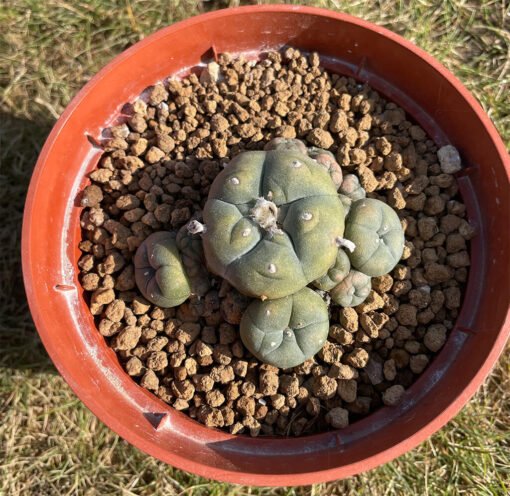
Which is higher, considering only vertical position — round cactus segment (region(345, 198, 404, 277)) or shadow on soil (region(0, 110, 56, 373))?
round cactus segment (region(345, 198, 404, 277))

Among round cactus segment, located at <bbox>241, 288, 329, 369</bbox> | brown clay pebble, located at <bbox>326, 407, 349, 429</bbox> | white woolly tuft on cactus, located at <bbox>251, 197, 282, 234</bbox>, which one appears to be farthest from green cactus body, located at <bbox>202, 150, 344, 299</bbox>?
brown clay pebble, located at <bbox>326, 407, 349, 429</bbox>

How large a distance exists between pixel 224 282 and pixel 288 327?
417mm

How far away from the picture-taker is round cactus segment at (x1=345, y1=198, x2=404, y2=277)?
2.20 meters

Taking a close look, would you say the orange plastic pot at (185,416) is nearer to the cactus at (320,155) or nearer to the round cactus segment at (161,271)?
the round cactus segment at (161,271)

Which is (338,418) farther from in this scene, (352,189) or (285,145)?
(285,145)

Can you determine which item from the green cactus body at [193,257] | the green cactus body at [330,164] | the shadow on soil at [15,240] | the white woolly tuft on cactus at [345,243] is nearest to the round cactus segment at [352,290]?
the white woolly tuft on cactus at [345,243]

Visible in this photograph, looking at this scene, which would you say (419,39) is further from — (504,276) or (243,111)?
(504,276)

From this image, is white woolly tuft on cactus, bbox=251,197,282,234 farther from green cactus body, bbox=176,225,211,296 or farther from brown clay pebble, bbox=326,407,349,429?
brown clay pebble, bbox=326,407,349,429

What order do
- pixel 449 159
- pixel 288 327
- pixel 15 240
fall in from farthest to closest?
1. pixel 15 240
2. pixel 449 159
3. pixel 288 327

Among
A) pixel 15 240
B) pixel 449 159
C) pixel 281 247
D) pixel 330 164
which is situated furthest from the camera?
pixel 15 240

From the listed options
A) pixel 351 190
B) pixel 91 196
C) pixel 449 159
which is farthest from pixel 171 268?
pixel 449 159

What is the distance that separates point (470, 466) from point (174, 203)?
7.16 ft

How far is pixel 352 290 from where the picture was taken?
2.35 m

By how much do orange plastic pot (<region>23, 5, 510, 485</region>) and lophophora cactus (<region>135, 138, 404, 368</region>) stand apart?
16.9 inches
